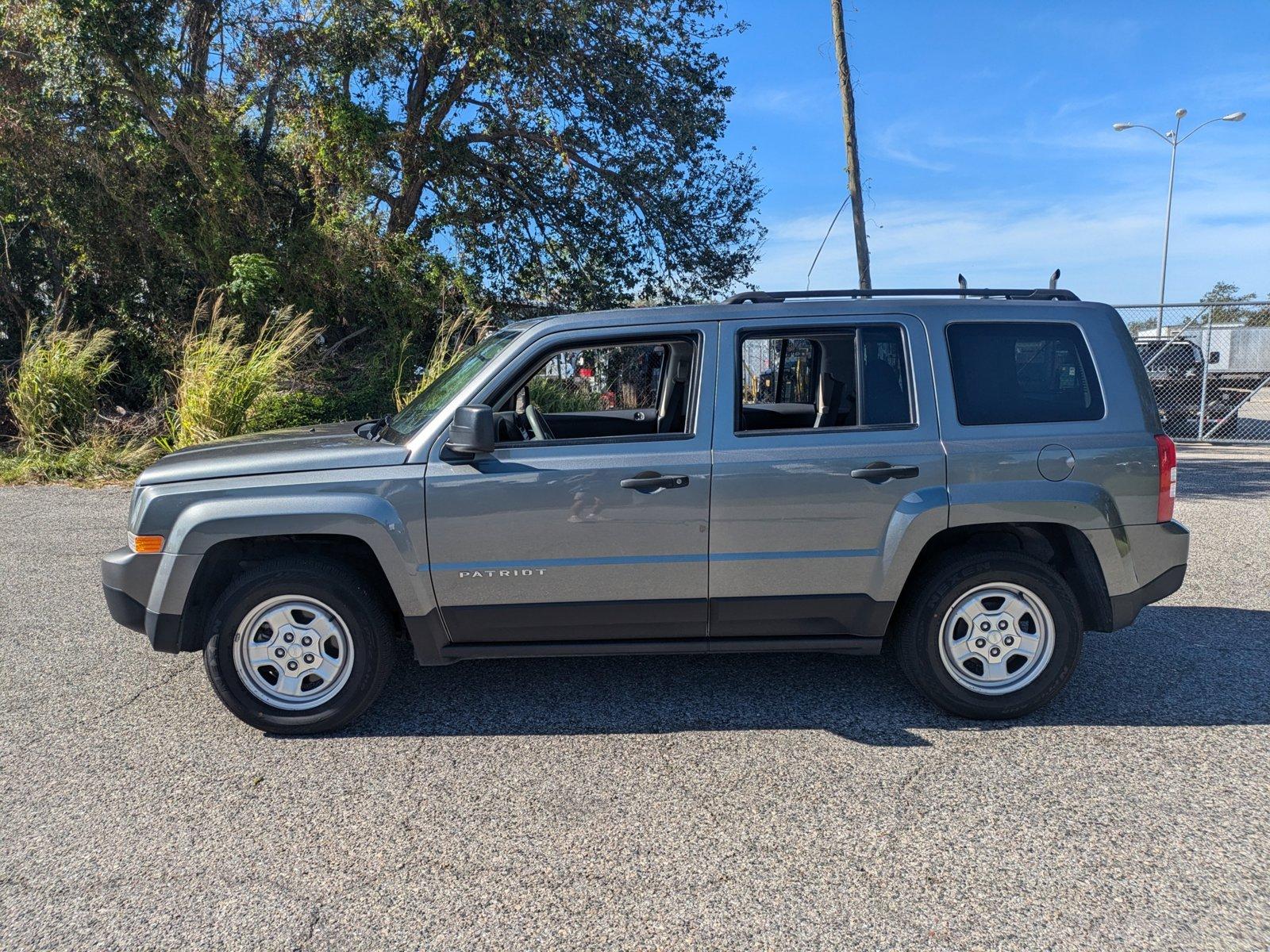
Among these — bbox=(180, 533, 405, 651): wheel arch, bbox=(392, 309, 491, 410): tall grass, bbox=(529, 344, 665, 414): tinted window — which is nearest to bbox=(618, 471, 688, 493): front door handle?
bbox=(529, 344, 665, 414): tinted window

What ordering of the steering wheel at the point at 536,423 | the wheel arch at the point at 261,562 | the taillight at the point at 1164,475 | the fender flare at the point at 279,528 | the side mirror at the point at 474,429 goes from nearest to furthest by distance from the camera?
the side mirror at the point at 474,429 < the fender flare at the point at 279,528 < the wheel arch at the point at 261,562 < the taillight at the point at 1164,475 < the steering wheel at the point at 536,423

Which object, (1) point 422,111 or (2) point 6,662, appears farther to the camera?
(1) point 422,111

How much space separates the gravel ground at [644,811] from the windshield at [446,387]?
1.33m

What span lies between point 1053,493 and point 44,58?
14.7m

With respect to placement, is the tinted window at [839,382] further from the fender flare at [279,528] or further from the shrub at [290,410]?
the shrub at [290,410]

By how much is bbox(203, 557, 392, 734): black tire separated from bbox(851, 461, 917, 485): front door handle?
2211mm

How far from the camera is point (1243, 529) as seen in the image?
8.16 meters

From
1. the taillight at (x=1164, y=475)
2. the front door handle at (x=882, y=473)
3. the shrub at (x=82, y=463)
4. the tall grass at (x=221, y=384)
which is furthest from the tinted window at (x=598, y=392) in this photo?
the shrub at (x=82, y=463)

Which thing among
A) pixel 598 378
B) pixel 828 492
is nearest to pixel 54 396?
pixel 598 378

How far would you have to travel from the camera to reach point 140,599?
390 cm

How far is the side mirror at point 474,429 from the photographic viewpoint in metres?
3.67

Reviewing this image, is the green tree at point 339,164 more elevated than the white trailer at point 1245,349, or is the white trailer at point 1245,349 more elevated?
the green tree at point 339,164

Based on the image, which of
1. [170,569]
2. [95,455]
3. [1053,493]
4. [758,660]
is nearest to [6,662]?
[170,569]

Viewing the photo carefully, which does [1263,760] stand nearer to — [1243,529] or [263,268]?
[1243,529]
